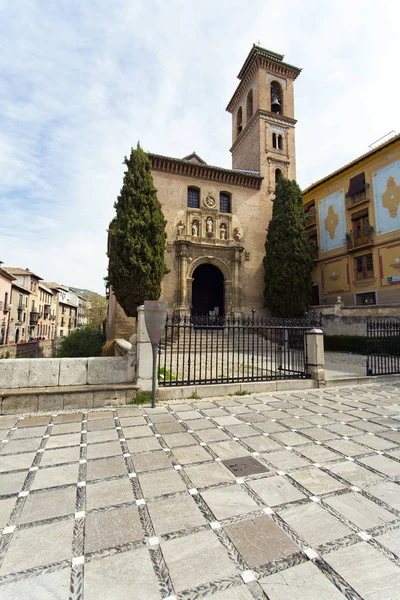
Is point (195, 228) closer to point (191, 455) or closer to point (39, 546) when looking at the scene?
point (191, 455)

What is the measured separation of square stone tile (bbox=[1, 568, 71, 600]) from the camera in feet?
5.41

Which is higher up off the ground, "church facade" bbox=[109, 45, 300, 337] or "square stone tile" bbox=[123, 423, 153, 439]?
"church facade" bbox=[109, 45, 300, 337]

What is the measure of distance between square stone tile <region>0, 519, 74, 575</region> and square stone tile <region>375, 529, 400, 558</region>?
86.6 inches

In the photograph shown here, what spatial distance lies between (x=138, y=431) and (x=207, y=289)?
1892 centimetres

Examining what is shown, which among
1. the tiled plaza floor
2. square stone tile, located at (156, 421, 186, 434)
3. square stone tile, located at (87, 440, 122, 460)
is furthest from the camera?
square stone tile, located at (156, 421, 186, 434)

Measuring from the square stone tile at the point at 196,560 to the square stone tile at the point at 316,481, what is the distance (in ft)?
3.87

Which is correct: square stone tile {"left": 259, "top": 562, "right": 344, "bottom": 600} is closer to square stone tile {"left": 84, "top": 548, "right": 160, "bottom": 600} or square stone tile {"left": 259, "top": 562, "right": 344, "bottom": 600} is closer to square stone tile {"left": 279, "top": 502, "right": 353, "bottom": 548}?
square stone tile {"left": 279, "top": 502, "right": 353, "bottom": 548}

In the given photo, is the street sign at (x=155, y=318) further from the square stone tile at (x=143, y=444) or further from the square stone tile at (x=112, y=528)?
the square stone tile at (x=112, y=528)

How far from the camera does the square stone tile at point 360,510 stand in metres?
2.33

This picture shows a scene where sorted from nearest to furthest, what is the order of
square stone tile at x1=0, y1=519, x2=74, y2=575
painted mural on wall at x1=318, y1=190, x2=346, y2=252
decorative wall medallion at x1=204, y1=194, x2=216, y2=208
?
square stone tile at x1=0, y1=519, x2=74, y2=575 < decorative wall medallion at x1=204, y1=194, x2=216, y2=208 < painted mural on wall at x1=318, y1=190, x2=346, y2=252

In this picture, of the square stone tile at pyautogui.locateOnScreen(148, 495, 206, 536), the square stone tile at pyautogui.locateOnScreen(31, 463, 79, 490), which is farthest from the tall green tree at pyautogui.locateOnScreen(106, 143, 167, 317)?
the square stone tile at pyautogui.locateOnScreen(148, 495, 206, 536)

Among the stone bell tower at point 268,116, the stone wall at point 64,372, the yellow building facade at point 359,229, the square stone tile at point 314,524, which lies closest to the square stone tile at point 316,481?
the square stone tile at point 314,524

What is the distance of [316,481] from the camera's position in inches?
116

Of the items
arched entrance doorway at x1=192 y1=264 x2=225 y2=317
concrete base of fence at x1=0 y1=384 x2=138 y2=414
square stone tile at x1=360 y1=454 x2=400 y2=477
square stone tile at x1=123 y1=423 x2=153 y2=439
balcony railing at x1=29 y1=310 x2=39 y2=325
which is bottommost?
square stone tile at x1=360 y1=454 x2=400 y2=477
